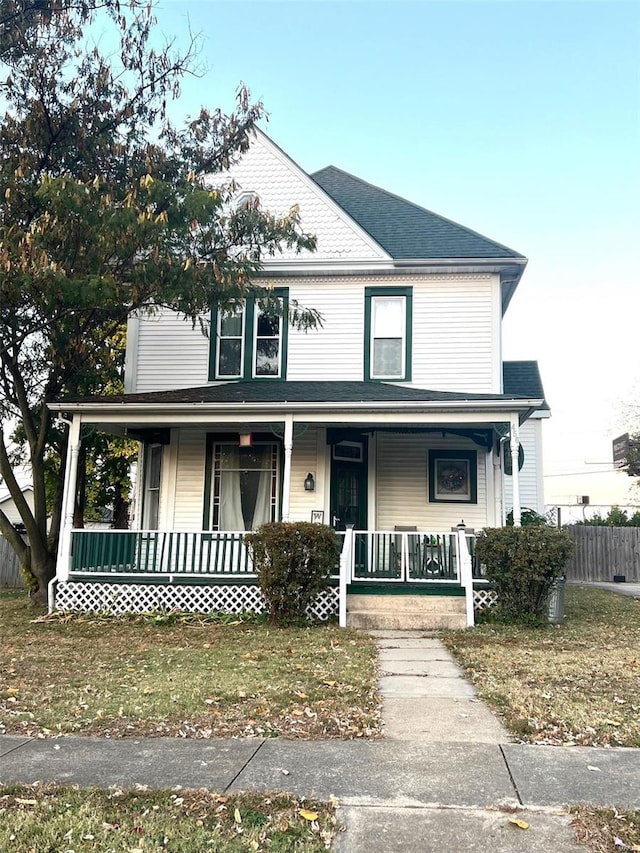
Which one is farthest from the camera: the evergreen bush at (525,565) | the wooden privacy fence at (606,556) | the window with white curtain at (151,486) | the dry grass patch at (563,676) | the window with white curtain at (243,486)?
the wooden privacy fence at (606,556)

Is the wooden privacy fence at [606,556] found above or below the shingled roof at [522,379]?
below

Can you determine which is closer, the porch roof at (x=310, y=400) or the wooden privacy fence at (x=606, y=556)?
the porch roof at (x=310, y=400)

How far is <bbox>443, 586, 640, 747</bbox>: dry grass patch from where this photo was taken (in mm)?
5090

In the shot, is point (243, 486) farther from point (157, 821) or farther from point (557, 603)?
point (157, 821)

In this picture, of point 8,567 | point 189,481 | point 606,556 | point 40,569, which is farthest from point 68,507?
point 606,556

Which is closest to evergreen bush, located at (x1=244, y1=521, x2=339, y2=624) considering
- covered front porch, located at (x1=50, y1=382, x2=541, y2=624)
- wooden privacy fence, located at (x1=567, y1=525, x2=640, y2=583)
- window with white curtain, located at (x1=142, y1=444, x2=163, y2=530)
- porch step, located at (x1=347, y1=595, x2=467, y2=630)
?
covered front porch, located at (x1=50, y1=382, x2=541, y2=624)

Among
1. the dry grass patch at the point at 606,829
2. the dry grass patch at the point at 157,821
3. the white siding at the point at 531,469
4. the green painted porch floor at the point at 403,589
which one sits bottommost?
the dry grass patch at the point at 157,821

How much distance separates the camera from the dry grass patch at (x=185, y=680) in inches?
207

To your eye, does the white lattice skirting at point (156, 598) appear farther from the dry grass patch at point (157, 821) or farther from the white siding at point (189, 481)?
the dry grass patch at point (157, 821)

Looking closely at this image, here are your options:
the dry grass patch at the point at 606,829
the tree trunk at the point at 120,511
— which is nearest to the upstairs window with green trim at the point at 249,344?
the tree trunk at the point at 120,511

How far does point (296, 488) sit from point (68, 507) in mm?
3950

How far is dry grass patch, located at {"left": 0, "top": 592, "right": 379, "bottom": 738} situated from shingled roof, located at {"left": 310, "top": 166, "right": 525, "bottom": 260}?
7.52 meters

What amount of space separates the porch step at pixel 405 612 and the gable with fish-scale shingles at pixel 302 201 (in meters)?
6.47

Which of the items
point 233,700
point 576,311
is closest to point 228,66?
point 233,700
